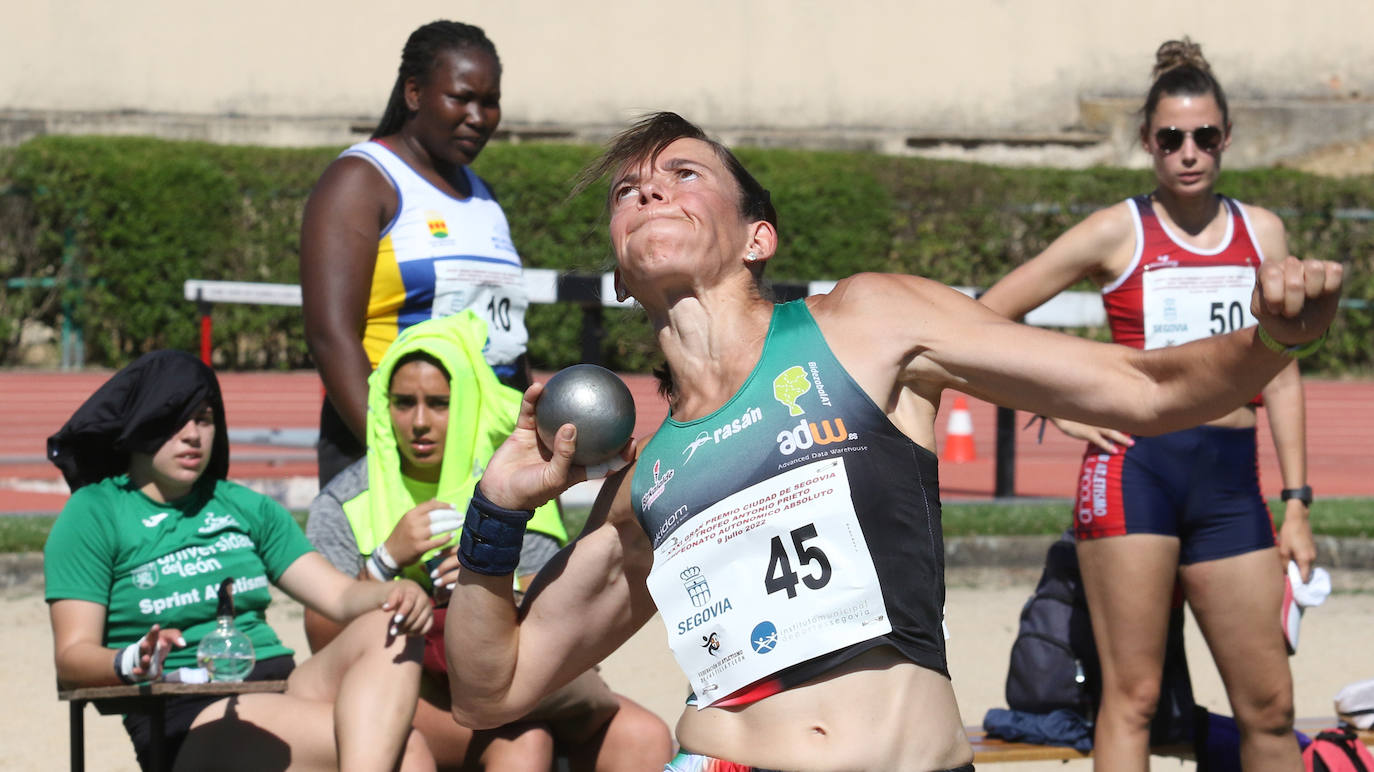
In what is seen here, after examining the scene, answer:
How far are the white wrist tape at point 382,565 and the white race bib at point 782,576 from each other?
158 centimetres

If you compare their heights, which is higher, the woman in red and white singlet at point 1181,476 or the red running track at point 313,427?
the woman in red and white singlet at point 1181,476

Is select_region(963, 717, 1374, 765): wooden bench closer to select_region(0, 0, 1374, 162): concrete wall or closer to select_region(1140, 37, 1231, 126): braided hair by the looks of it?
select_region(1140, 37, 1231, 126): braided hair

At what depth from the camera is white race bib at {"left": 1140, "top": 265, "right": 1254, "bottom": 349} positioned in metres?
4.51

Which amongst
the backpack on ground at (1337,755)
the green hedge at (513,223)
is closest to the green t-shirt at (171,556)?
the backpack on ground at (1337,755)

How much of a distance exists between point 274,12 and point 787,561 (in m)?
27.0

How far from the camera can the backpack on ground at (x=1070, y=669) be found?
4.72m

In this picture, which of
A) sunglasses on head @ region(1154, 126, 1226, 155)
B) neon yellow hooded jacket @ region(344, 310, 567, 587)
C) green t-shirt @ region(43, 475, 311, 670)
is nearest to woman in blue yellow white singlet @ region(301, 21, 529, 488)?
neon yellow hooded jacket @ region(344, 310, 567, 587)

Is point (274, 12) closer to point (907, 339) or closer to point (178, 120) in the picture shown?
point (178, 120)

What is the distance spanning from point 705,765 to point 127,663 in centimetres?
169

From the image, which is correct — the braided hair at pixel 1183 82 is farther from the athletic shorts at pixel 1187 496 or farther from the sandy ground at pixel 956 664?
the sandy ground at pixel 956 664

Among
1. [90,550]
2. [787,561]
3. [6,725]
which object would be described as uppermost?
[787,561]

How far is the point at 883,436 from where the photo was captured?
2.58 meters

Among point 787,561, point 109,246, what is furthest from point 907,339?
point 109,246

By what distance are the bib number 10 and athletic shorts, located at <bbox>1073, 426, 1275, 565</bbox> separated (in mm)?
2113
